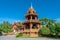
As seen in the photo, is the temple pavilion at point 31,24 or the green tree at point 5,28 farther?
the green tree at point 5,28

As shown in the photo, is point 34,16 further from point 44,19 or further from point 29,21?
point 44,19

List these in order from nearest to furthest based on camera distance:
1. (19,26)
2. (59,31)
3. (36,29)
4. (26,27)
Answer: (59,31) < (36,29) < (26,27) < (19,26)

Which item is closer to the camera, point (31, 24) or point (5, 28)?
point (31, 24)

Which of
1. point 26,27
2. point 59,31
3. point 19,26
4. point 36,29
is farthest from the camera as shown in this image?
point 19,26

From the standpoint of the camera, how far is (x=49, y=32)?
116 ft

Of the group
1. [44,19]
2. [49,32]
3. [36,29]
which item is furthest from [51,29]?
[44,19]

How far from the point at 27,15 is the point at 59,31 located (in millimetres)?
11713

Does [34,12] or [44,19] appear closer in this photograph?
[34,12]

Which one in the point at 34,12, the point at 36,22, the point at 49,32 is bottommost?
the point at 49,32

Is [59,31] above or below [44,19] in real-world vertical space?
below

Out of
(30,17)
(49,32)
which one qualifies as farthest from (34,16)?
(49,32)

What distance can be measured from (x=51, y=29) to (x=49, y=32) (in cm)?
109

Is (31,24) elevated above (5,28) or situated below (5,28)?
below

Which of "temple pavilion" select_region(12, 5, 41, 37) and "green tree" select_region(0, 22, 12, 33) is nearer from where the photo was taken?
"temple pavilion" select_region(12, 5, 41, 37)
